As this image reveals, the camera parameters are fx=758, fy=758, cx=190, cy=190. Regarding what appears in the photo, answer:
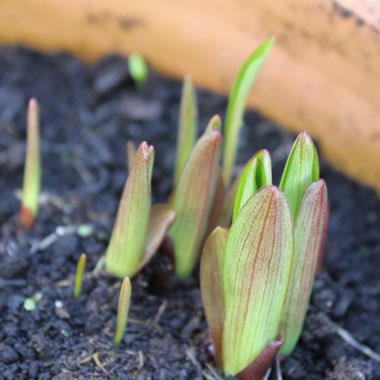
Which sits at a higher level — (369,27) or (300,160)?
(369,27)

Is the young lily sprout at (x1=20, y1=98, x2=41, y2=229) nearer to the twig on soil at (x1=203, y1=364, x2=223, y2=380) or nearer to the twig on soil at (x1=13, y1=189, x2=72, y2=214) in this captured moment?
the twig on soil at (x1=13, y1=189, x2=72, y2=214)

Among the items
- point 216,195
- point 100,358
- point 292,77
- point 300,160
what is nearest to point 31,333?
point 100,358

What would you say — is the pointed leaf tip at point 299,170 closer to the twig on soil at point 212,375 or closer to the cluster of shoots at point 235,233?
the cluster of shoots at point 235,233

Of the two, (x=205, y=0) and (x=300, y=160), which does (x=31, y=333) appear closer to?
(x=300, y=160)

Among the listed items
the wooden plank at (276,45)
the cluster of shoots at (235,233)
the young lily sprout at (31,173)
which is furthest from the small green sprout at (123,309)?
the wooden plank at (276,45)

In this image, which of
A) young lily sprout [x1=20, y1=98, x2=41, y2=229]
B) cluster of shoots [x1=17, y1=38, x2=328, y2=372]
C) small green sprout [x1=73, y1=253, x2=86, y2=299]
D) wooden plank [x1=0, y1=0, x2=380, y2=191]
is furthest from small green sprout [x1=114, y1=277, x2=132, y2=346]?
wooden plank [x1=0, y1=0, x2=380, y2=191]

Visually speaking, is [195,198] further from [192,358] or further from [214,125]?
[192,358]
